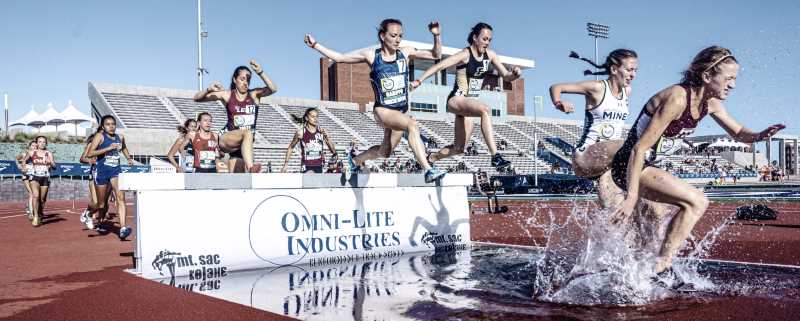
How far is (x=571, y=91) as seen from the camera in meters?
5.88

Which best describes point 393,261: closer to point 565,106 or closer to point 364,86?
point 565,106

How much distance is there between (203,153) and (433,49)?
16.5 ft

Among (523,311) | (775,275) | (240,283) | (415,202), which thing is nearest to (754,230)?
(775,275)

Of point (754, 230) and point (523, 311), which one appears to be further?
point (754, 230)

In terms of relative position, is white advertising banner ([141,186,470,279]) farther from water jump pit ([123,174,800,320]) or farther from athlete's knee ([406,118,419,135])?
athlete's knee ([406,118,419,135])

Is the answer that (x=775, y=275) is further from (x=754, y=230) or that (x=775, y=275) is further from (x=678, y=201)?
(x=754, y=230)

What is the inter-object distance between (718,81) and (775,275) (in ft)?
7.16

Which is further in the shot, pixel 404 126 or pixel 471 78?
pixel 471 78

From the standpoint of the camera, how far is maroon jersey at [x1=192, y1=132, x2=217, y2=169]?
33.4ft

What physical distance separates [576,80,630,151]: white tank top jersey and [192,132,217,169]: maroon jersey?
6.61m

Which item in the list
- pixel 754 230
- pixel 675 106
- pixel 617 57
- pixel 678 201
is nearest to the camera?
pixel 675 106

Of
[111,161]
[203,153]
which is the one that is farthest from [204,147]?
[111,161]

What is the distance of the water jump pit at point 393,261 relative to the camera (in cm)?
427

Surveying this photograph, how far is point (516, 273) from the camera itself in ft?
18.5
